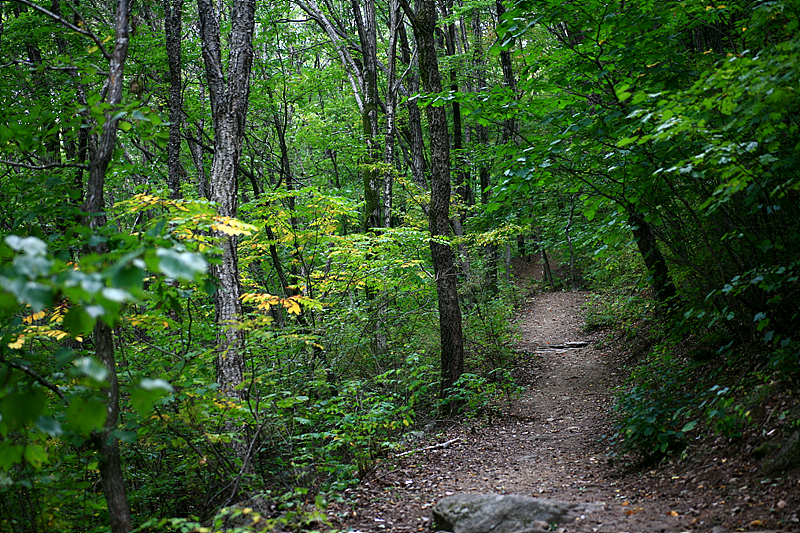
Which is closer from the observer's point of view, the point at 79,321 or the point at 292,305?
the point at 79,321

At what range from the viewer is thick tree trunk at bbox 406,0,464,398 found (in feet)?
25.9

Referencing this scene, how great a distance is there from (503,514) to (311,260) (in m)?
5.62

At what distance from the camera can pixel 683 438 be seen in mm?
4406

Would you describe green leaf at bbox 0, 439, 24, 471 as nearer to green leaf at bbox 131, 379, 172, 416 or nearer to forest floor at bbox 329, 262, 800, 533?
green leaf at bbox 131, 379, 172, 416

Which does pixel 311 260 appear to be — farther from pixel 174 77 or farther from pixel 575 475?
pixel 575 475

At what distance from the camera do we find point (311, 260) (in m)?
8.30

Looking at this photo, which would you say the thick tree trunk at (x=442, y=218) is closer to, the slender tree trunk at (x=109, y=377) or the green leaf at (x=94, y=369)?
the slender tree trunk at (x=109, y=377)

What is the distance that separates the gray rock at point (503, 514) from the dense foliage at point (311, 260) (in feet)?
3.56

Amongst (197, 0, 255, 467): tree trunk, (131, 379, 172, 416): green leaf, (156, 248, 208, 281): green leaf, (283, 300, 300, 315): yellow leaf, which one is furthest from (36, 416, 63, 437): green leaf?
(197, 0, 255, 467): tree trunk

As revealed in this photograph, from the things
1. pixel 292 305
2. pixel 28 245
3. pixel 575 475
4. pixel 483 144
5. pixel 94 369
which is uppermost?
pixel 483 144

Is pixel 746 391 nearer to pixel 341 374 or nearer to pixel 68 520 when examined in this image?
pixel 341 374

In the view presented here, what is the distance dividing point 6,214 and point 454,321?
6.16 metres

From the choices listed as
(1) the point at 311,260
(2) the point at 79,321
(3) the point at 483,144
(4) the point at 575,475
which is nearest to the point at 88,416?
(2) the point at 79,321

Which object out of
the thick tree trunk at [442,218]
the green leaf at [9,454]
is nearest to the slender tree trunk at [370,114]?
the thick tree trunk at [442,218]
